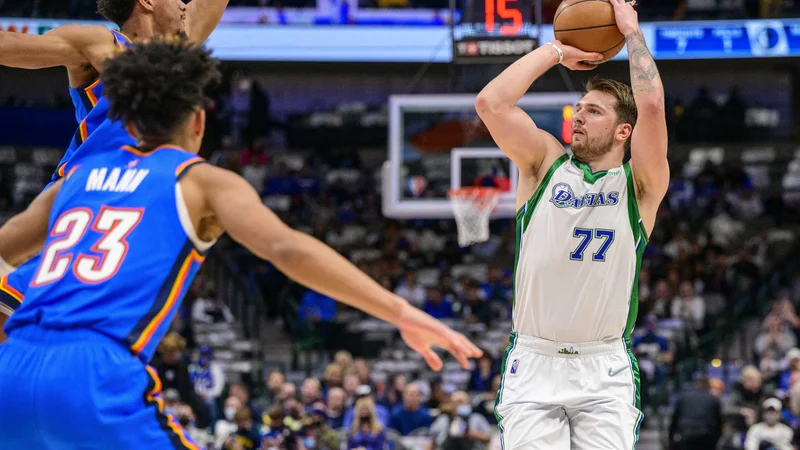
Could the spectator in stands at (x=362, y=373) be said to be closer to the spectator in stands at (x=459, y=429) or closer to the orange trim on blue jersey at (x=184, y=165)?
the spectator in stands at (x=459, y=429)

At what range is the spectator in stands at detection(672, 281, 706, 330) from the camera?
637 inches

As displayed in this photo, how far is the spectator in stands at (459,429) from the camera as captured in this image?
448 inches

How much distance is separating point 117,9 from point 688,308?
506 inches

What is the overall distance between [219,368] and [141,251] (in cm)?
1063

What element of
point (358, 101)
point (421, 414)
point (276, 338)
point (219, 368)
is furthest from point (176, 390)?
point (358, 101)

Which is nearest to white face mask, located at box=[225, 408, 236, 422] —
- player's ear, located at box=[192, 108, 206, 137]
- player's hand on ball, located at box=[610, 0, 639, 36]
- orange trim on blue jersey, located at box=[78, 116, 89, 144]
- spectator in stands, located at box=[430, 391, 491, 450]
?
spectator in stands, located at box=[430, 391, 491, 450]

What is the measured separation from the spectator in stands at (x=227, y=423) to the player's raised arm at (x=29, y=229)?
310 inches

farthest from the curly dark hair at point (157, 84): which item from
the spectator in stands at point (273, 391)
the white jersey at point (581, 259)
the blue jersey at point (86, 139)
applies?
the spectator in stands at point (273, 391)

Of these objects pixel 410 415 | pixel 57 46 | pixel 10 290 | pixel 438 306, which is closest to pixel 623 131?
pixel 57 46

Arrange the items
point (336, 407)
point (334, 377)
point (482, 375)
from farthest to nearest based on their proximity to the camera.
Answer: point (482, 375) → point (334, 377) → point (336, 407)

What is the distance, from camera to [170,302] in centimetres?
338

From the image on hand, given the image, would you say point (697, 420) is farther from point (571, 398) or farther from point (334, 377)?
point (571, 398)

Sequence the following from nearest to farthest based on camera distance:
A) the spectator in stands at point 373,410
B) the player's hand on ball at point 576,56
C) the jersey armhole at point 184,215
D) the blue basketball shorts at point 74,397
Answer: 1. the blue basketball shorts at point 74,397
2. the jersey armhole at point 184,215
3. the player's hand on ball at point 576,56
4. the spectator in stands at point 373,410

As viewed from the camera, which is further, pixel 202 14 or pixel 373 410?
pixel 373 410
